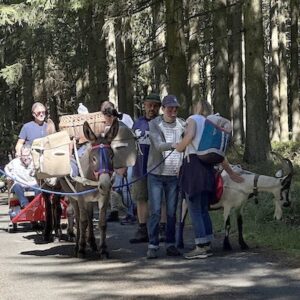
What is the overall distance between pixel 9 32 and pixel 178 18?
568 inches

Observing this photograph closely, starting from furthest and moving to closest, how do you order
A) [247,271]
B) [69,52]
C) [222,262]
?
[69,52] < [222,262] < [247,271]

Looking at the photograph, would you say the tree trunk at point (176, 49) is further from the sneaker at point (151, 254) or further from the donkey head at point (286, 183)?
the sneaker at point (151, 254)

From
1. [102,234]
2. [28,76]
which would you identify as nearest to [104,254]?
[102,234]

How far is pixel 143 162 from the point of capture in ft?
34.8

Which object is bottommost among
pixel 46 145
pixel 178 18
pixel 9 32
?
pixel 46 145

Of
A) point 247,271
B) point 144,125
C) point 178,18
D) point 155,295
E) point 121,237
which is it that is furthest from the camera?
point 178,18

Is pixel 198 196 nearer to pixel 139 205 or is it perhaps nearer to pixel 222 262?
pixel 222 262

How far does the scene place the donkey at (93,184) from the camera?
8.68 metres

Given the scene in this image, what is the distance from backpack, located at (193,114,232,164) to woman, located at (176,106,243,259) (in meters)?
0.04

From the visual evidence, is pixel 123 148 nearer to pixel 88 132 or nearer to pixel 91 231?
pixel 88 132

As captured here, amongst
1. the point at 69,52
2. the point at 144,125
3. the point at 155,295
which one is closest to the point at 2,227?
the point at 144,125

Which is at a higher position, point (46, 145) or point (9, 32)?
point (9, 32)

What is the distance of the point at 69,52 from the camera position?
32719 mm

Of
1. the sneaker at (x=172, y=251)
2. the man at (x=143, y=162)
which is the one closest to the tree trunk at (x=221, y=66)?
the man at (x=143, y=162)
